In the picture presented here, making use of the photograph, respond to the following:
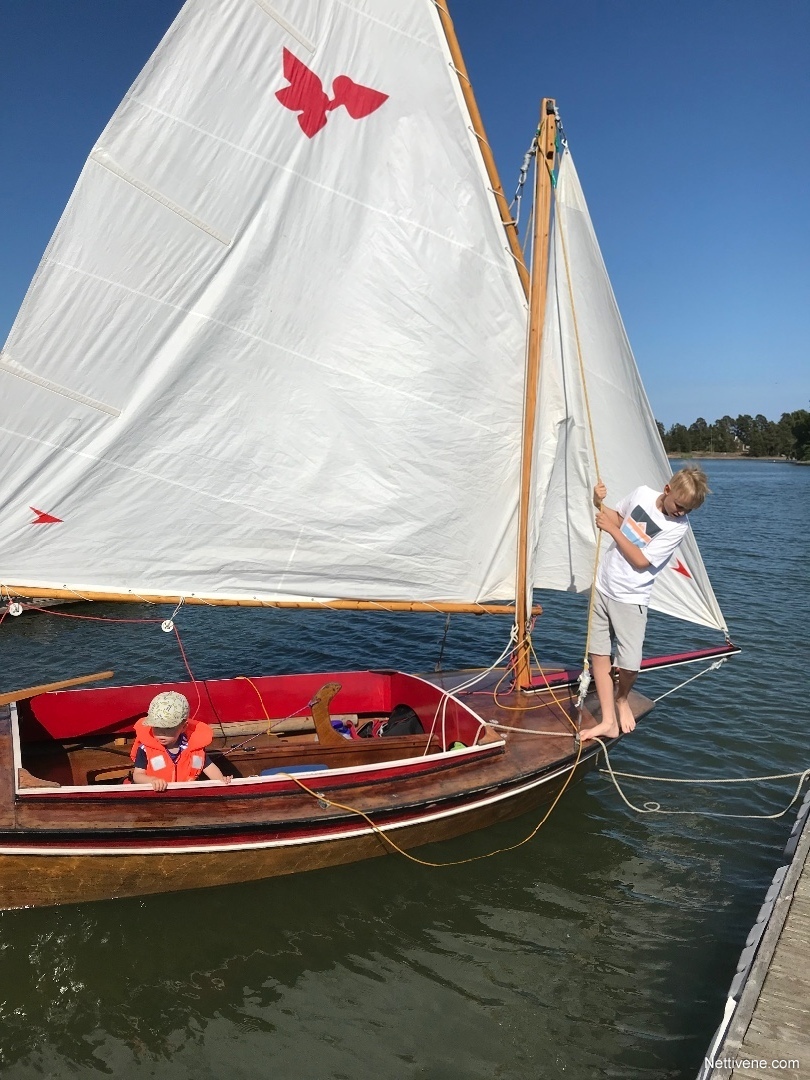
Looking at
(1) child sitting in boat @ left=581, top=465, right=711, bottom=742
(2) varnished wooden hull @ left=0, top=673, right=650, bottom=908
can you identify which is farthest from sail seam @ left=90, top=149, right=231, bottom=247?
(2) varnished wooden hull @ left=0, top=673, right=650, bottom=908

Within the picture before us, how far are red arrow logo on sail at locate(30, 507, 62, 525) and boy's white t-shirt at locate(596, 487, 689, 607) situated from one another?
527 cm

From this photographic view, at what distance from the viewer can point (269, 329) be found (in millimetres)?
6926

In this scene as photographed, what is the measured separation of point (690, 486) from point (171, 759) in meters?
5.13

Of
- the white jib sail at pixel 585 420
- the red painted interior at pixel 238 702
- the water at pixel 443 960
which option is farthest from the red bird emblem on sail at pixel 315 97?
the water at pixel 443 960

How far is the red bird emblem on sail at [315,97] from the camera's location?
6.49 m

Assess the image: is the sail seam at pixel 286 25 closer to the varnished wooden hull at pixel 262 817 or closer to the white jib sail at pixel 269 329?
the white jib sail at pixel 269 329

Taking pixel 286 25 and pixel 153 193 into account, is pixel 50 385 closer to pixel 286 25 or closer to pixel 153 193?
pixel 153 193

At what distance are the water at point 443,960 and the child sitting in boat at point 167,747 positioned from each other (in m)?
1.23

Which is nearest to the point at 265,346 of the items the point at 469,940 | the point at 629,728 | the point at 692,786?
the point at 629,728

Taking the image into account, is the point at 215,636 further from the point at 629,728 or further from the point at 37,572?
the point at 629,728

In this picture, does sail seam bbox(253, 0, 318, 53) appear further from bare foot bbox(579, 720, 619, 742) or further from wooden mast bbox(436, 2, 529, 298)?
bare foot bbox(579, 720, 619, 742)

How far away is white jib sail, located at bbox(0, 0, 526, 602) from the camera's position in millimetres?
6238

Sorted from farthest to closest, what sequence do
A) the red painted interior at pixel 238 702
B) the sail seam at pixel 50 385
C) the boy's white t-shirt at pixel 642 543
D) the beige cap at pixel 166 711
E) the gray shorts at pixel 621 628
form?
1. the red painted interior at pixel 238 702
2. the gray shorts at pixel 621 628
3. the boy's white t-shirt at pixel 642 543
4. the beige cap at pixel 166 711
5. the sail seam at pixel 50 385

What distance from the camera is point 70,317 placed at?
6.28m
